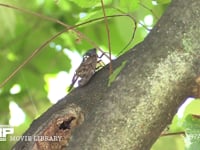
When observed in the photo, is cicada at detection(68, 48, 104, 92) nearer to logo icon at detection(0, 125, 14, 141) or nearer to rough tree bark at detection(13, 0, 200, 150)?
rough tree bark at detection(13, 0, 200, 150)

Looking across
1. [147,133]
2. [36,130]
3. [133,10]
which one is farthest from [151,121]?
[133,10]

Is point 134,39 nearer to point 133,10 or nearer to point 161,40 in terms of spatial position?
point 133,10

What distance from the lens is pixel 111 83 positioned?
1.84 ft

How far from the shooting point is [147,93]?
53cm

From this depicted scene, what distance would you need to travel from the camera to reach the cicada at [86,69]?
62cm

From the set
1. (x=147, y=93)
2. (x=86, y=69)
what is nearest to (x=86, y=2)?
(x=86, y=69)

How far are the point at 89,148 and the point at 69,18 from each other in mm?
693

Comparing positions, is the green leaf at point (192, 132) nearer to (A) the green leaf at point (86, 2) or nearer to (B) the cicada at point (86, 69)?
(B) the cicada at point (86, 69)

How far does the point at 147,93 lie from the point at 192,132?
0.08 m

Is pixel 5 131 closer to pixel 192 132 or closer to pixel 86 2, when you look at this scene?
pixel 86 2

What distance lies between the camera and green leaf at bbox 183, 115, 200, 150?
0.55m

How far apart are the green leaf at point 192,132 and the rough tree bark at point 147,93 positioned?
0.11 ft

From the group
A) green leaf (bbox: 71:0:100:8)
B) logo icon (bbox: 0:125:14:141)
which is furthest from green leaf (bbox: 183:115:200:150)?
logo icon (bbox: 0:125:14:141)

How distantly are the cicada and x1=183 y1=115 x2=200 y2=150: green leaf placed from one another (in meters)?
0.13
